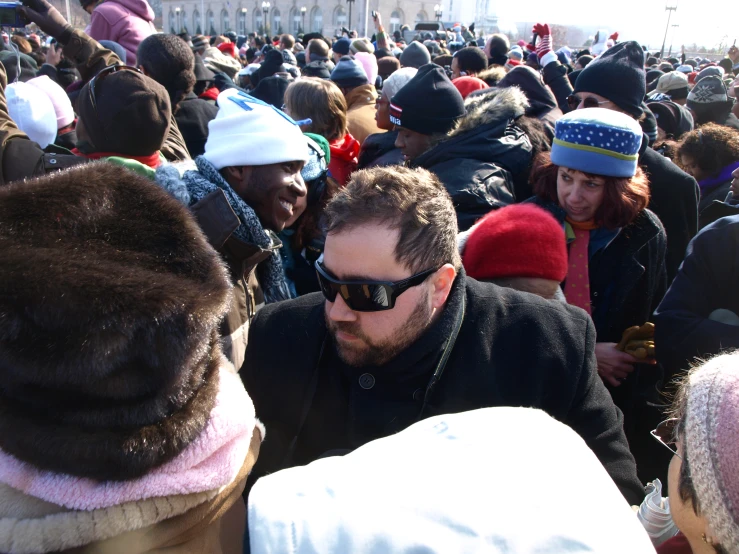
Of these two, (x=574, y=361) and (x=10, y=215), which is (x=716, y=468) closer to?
(x=574, y=361)

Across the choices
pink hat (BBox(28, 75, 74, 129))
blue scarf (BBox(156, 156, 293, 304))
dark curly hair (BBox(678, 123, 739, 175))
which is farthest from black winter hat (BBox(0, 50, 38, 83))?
dark curly hair (BBox(678, 123, 739, 175))

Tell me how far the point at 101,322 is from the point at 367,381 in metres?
0.98

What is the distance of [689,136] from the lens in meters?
3.98

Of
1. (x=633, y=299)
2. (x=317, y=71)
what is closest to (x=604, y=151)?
(x=633, y=299)

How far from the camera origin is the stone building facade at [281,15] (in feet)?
192

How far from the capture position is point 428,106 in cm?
338

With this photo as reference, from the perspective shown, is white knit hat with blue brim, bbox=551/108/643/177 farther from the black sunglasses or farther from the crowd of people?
the black sunglasses

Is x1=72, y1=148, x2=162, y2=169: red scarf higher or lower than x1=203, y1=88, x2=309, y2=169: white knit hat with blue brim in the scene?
lower

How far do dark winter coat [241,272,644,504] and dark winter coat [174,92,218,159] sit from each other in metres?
2.84

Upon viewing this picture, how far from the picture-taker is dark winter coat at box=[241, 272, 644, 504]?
169 centimetres

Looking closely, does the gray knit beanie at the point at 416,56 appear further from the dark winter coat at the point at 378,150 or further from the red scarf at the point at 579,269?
the red scarf at the point at 579,269

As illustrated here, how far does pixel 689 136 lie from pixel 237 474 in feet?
13.3

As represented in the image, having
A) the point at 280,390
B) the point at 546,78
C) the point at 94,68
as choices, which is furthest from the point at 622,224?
the point at 546,78

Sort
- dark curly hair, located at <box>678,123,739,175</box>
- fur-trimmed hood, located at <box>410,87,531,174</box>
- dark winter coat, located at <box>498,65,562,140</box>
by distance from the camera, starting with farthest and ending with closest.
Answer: dark winter coat, located at <box>498,65,562,140</box> < dark curly hair, located at <box>678,123,739,175</box> < fur-trimmed hood, located at <box>410,87,531,174</box>
